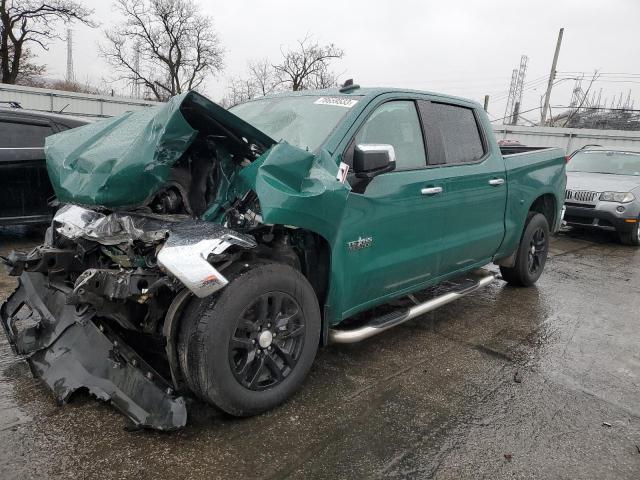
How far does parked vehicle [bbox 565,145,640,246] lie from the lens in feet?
→ 26.5

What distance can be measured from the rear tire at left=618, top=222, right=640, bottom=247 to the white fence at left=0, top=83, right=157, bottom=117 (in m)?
14.0

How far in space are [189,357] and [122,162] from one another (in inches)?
40.9

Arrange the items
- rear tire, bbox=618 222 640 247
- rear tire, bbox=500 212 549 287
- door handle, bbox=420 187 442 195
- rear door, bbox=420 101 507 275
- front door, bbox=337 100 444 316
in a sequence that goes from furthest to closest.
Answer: rear tire, bbox=618 222 640 247, rear tire, bbox=500 212 549 287, rear door, bbox=420 101 507 275, door handle, bbox=420 187 442 195, front door, bbox=337 100 444 316

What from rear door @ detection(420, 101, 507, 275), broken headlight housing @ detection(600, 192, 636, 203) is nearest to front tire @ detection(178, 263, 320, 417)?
rear door @ detection(420, 101, 507, 275)

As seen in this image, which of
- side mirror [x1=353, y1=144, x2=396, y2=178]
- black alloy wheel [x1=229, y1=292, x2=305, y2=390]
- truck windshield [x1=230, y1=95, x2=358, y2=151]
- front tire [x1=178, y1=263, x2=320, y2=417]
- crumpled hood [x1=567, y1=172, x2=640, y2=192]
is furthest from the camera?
crumpled hood [x1=567, y1=172, x2=640, y2=192]

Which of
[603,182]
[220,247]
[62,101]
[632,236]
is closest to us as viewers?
[220,247]

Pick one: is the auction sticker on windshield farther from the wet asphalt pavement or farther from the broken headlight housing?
the broken headlight housing

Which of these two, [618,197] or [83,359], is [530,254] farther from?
[83,359]

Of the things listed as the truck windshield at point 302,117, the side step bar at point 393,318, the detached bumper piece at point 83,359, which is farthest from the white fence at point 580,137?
the detached bumper piece at point 83,359

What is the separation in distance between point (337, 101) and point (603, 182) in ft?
23.9

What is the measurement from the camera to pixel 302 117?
10.8 feet

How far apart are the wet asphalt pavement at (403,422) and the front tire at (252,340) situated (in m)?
0.19

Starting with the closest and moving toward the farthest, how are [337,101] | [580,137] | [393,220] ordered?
1. [393,220]
2. [337,101]
3. [580,137]

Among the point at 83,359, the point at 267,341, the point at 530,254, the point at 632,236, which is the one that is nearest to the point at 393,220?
the point at 267,341
